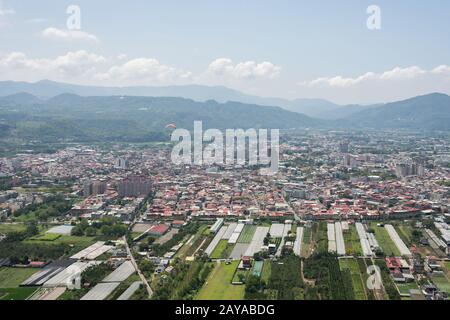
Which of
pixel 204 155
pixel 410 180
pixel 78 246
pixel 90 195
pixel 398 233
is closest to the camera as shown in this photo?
pixel 78 246

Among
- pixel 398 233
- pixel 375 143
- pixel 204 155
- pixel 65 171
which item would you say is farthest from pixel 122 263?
pixel 375 143

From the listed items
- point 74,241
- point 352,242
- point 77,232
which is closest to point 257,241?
point 352,242

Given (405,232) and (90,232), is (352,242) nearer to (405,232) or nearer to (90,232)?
(405,232)

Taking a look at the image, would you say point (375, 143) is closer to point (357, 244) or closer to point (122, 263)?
point (357, 244)

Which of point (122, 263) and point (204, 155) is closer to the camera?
point (122, 263)

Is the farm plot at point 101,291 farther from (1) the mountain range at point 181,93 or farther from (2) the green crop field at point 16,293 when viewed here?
(1) the mountain range at point 181,93

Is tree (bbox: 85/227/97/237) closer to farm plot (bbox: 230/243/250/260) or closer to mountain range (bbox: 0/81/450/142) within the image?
farm plot (bbox: 230/243/250/260)

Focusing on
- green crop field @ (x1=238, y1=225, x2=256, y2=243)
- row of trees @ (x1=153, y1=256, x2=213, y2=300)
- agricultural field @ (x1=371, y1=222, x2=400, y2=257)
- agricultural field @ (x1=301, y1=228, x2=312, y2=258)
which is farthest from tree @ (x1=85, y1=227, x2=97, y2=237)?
agricultural field @ (x1=371, y1=222, x2=400, y2=257)
